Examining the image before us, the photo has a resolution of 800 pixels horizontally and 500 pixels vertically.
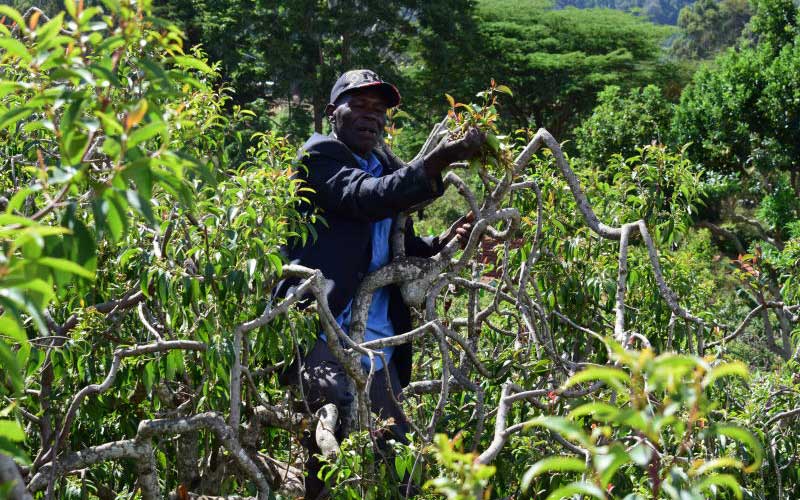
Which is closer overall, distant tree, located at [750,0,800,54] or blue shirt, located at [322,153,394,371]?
blue shirt, located at [322,153,394,371]

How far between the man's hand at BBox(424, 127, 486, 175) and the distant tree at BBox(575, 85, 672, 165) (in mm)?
10028

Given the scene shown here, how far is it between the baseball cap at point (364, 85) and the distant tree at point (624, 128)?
9546mm

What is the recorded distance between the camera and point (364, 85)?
350 centimetres

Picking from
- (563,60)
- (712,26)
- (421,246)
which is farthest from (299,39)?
(712,26)

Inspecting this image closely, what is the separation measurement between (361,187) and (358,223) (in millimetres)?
241

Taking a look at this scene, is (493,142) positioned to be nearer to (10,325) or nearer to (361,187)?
(361,187)

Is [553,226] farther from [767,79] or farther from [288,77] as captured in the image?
[288,77]

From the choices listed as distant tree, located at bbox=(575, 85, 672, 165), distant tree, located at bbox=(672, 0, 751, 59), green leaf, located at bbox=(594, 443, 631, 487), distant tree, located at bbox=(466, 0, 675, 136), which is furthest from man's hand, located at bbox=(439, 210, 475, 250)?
distant tree, located at bbox=(672, 0, 751, 59)

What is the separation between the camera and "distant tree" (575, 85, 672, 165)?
13125 millimetres

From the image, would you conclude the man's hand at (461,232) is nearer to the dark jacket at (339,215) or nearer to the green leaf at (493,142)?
the dark jacket at (339,215)

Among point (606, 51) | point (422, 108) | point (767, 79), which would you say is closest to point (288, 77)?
point (422, 108)

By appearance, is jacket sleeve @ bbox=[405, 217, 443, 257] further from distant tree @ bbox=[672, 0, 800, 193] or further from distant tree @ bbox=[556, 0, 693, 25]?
distant tree @ bbox=[556, 0, 693, 25]

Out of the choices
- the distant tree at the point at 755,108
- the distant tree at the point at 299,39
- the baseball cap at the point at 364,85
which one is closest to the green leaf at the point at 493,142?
the baseball cap at the point at 364,85

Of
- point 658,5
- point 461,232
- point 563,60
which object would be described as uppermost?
point 658,5
